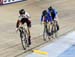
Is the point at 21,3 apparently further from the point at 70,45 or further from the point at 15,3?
the point at 70,45

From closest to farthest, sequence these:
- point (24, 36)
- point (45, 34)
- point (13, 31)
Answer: point (24, 36) → point (45, 34) → point (13, 31)

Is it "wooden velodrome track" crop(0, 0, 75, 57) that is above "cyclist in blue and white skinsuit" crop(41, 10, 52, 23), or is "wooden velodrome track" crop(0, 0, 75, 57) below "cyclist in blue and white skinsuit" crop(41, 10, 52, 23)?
below

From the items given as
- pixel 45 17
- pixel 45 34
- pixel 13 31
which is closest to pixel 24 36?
pixel 45 17

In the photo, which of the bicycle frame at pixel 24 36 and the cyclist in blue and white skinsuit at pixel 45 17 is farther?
the cyclist in blue and white skinsuit at pixel 45 17

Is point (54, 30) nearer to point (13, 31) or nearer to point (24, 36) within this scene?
point (13, 31)

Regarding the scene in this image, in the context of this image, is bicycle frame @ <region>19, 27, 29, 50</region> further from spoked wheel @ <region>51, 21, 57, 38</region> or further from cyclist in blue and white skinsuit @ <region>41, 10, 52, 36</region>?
spoked wheel @ <region>51, 21, 57, 38</region>

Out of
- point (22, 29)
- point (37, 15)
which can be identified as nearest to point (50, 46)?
point (22, 29)

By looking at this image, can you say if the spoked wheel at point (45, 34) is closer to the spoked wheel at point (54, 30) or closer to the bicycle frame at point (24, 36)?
the spoked wheel at point (54, 30)

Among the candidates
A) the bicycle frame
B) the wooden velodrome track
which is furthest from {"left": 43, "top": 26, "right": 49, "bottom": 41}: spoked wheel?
the bicycle frame

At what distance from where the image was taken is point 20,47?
48.5 ft

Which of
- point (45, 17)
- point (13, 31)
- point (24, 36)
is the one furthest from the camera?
point (13, 31)

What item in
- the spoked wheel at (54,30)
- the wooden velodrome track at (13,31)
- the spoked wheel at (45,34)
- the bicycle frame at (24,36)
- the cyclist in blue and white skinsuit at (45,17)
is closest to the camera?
the bicycle frame at (24,36)

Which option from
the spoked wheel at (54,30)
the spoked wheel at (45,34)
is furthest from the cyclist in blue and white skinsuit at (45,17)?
the spoked wheel at (54,30)

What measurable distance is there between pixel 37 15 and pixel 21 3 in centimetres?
802
